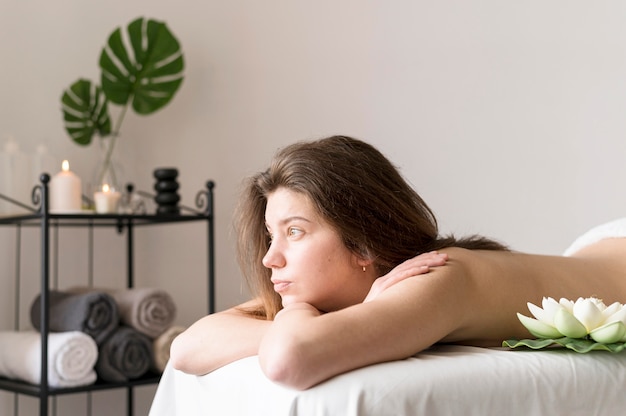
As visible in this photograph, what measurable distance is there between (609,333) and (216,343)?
0.59 m

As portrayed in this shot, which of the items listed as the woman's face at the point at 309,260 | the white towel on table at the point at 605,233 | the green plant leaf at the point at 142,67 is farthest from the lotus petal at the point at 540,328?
the green plant leaf at the point at 142,67

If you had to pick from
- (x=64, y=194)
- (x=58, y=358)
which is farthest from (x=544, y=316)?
(x=64, y=194)

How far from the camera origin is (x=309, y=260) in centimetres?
138

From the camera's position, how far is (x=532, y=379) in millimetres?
1160

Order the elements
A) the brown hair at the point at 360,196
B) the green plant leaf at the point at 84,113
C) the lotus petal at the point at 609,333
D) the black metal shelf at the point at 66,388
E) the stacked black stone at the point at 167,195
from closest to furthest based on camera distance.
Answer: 1. the lotus petal at the point at 609,333
2. the brown hair at the point at 360,196
3. the black metal shelf at the point at 66,388
4. the stacked black stone at the point at 167,195
5. the green plant leaf at the point at 84,113

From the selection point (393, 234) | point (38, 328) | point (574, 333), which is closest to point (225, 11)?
point (38, 328)

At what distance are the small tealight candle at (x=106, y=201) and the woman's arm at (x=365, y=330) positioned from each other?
1.59m

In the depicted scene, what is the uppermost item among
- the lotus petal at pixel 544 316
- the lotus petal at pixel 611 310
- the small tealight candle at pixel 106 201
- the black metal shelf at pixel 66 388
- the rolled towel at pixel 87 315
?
the small tealight candle at pixel 106 201

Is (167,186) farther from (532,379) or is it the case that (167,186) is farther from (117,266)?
(532,379)

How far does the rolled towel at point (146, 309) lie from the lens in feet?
8.84

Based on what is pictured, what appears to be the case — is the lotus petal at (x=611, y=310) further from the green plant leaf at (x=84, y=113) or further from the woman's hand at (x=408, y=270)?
the green plant leaf at (x=84, y=113)

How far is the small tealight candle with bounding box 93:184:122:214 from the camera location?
2.74 m

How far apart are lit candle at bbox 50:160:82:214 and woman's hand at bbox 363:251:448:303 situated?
5.15 feet

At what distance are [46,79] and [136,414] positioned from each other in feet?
4.08
